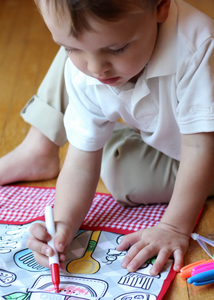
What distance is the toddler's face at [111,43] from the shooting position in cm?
52

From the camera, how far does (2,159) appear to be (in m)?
0.96

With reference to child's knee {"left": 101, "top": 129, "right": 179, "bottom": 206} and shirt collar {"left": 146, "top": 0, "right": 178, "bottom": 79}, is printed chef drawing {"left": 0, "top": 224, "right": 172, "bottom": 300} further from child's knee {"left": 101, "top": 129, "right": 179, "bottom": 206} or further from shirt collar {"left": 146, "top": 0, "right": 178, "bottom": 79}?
shirt collar {"left": 146, "top": 0, "right": 178, "bottom": 79}

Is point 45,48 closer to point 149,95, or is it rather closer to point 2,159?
point 2,159

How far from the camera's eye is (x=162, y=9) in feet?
1.92

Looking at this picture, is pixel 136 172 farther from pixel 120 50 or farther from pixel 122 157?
pixel 120 50

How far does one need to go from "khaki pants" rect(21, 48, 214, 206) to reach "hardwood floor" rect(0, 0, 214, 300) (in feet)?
0.27

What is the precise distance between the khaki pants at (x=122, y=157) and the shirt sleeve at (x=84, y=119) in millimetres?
139

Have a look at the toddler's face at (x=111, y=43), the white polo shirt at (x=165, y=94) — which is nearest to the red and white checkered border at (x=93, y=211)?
the white polo shirt at (x=165, y=94)

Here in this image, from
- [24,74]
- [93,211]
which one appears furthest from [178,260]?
[24,74]

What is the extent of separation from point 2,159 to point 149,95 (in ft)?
1.48

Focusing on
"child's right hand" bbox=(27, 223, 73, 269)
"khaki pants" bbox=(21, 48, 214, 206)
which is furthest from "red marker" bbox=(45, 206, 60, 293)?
"khaki pants" bbox=(21, 48, 214, 206)

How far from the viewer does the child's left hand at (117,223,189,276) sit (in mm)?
626

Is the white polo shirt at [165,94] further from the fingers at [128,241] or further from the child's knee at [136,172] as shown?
the fingers at [128,241]

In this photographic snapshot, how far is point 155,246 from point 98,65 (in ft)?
1.00
